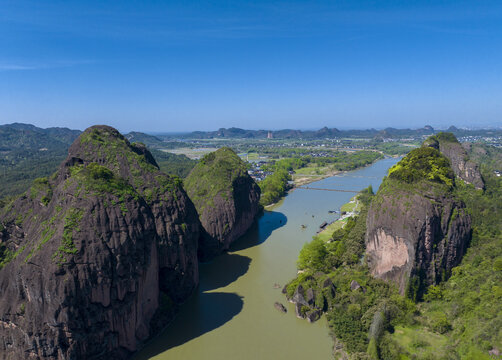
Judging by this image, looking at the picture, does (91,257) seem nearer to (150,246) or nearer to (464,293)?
(150,246)

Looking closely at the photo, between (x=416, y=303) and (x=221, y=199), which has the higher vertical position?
(x=221, y=199)

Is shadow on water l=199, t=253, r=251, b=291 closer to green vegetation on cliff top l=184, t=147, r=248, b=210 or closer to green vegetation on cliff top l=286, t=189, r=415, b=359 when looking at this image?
green vegetation on cliff top l=286, t=189, r=415, b=359

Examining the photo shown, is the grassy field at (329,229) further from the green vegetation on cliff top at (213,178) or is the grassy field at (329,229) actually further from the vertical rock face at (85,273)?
the vertical rock face at (85,273)

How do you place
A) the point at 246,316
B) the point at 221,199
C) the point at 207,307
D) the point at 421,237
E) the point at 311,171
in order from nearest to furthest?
1. the point at 421,237
2. the point at 246,316
3. the point at 207,307
4. the point at 221,199
5. the point at 311,171

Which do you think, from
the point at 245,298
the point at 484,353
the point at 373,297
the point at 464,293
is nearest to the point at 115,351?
the point at 245,298

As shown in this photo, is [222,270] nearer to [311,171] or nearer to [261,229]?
[261,229]

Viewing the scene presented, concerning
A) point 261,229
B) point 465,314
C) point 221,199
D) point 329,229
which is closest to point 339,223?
point 329,229

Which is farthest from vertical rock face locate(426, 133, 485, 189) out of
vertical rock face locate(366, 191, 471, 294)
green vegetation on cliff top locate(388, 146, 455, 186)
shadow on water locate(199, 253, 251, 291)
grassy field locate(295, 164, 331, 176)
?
shadow on water locate(199, 253, 251, 291)
